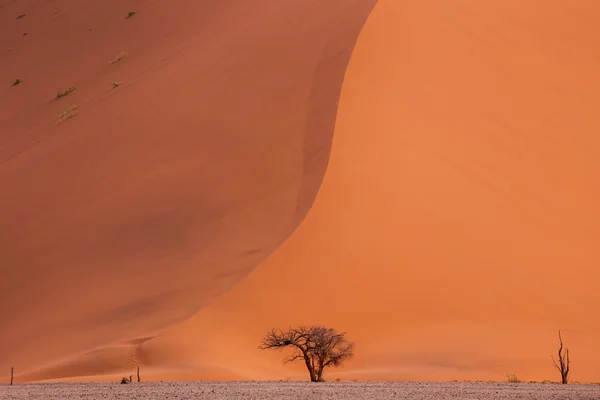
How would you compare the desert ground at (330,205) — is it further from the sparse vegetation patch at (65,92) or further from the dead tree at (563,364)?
the sparse vegetation patch at (65,92)

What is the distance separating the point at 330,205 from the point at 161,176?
5.20 meters

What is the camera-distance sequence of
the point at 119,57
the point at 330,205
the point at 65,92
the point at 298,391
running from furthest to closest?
1. the point at 119,57
2. the point at 65,92
3. the point at 330,205
4. the point at 298,391

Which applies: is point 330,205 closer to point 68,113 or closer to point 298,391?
point 298,391

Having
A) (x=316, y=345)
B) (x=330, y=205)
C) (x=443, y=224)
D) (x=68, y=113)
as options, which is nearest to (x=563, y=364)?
(x=316, y=345)

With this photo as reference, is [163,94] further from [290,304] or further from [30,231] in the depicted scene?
[290,304]

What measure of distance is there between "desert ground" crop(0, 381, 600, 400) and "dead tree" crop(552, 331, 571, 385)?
31.7 inches

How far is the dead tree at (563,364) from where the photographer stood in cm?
2248

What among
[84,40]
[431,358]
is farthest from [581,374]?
[84,40]

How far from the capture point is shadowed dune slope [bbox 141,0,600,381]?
25062 millimetres

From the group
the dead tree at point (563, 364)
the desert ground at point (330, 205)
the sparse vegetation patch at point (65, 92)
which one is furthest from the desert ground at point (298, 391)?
the sparse vegetation patch at point (65, 92)

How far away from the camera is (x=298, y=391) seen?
780 inches

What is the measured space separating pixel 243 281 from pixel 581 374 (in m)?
7.46

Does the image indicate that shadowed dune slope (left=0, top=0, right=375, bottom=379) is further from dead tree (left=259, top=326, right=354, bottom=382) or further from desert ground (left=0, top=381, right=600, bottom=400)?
desert ground (left=0, top=381, right=600, bottom=400)

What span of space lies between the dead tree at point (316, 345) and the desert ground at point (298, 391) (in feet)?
4.54
